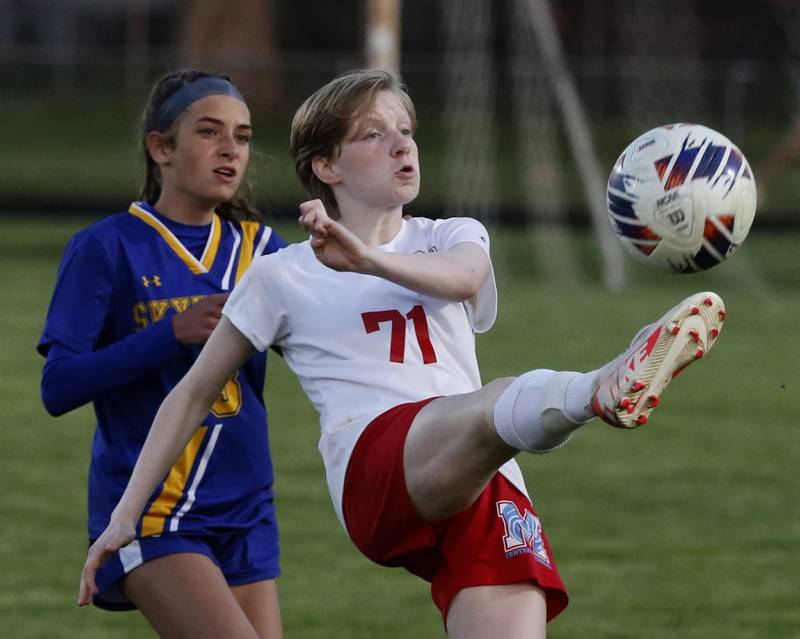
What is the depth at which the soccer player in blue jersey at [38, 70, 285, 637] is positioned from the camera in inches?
161

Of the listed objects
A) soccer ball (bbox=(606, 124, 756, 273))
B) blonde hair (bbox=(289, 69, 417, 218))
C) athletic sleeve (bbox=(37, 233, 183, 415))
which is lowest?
athletic sleeve (bbox=(37, 233, 183, 415))

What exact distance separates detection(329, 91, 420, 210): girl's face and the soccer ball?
0.51m

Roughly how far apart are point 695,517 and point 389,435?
15.9 ft

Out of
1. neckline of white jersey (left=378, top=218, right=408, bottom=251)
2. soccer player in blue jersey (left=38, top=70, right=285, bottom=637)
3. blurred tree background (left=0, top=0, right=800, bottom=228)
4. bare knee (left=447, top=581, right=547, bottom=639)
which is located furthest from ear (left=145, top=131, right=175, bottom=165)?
blurred tree background (left=0, top=0, right=800, bottom=228)

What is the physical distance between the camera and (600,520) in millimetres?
8148

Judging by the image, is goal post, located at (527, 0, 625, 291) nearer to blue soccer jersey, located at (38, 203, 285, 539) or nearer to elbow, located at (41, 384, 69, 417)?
blue soccer jersey, located at (38, 203, 285, 539)

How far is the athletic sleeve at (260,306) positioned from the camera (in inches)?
150

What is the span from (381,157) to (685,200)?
0.72m

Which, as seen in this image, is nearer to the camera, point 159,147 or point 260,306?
point 260,306

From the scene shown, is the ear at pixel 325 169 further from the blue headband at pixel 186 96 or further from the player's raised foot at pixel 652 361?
the player's raised foot at pixel 652 361

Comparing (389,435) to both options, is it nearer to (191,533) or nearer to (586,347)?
(191,533)

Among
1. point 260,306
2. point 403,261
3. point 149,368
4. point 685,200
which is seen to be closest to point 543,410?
point 403,261

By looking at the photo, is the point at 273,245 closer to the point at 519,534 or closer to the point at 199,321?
the point at 199,321

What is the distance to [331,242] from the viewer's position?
11.3ft
